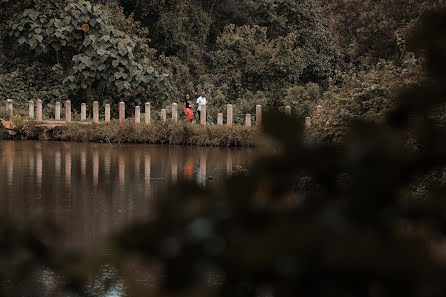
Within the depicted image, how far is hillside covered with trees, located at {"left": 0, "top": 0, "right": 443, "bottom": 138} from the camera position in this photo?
33969 mm

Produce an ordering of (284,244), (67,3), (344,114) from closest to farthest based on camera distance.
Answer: (284,244), (344,114), (67,3)

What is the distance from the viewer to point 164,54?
40.3 meters

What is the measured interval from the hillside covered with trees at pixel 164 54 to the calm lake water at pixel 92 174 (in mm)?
6886

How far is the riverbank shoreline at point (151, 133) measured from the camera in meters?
28.6

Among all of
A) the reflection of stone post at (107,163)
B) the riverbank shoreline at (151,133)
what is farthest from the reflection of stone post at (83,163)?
the riverbank shoreline at (151,133)

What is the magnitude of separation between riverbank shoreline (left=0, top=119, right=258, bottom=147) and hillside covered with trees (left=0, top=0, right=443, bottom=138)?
2.84 m

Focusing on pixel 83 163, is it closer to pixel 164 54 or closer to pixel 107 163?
pixel 107 163

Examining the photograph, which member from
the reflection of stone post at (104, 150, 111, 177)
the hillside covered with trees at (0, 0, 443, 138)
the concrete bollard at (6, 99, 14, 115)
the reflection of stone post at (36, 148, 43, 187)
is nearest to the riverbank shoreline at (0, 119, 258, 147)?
the concrete bollard at (6, 99, 14, 115)

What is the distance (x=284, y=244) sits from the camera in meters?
1.04

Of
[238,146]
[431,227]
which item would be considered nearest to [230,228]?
[431,227]

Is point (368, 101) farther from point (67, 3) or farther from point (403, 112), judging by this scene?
point (67, 3)

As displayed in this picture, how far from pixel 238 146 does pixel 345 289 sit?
91.4ft

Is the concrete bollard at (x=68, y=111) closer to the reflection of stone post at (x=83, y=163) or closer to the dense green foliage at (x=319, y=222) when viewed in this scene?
the reflection of stone post at (x=83, y=163)

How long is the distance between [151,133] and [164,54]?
12.3m
